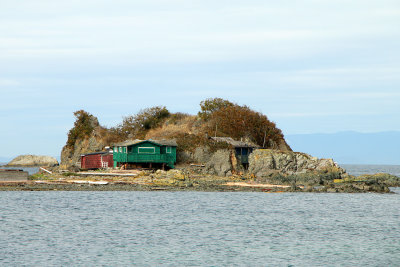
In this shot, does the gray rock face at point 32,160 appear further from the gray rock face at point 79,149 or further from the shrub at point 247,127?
the shrub at point 247,127

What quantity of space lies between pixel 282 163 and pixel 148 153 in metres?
18.7

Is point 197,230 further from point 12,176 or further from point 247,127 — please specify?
point 247,127

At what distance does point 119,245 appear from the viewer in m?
27.6

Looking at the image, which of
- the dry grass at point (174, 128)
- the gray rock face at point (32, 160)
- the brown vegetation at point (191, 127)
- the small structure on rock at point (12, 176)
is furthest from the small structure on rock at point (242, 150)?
the gray rock face at point (32, 160)

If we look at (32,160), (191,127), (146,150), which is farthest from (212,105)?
(32,160)

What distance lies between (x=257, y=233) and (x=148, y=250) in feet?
27.5

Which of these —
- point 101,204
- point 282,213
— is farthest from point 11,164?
point 282,213

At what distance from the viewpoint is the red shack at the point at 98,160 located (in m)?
82.2

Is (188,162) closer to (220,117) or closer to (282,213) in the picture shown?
(220,117)

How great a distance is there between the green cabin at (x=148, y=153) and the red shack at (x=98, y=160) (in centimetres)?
606

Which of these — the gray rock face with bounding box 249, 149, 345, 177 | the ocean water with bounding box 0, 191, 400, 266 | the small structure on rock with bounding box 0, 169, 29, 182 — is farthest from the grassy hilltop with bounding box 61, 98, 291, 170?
the ocean water with bounding box 0, 191, 400, 266

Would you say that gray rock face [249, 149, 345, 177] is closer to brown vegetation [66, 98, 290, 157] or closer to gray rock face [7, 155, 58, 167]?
brown vegetation [66, 98, 290, 157]

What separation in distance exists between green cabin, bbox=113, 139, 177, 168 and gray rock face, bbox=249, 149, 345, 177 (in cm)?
1146

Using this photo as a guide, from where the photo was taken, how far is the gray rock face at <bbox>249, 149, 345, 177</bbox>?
240ft
